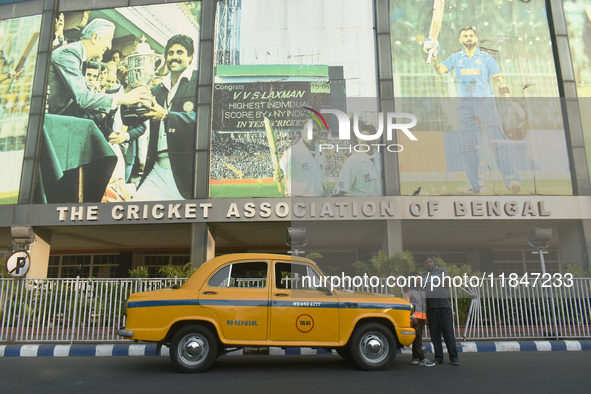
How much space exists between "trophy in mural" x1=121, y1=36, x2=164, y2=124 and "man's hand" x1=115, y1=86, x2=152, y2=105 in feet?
0.56

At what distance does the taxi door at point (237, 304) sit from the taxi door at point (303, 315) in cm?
17

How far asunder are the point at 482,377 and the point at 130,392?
471 centimetres

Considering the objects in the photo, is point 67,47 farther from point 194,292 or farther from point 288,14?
point 194,292

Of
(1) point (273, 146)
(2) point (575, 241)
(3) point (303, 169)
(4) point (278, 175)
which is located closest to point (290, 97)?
(1) point (273, 146)

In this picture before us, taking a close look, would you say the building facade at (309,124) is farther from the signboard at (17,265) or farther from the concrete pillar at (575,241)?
the signboard at (17,265)

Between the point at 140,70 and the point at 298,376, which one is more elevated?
the point at 140,70


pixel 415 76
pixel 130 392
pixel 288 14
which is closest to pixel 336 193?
pixel 415 76

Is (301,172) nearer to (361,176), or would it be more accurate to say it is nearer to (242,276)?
(361,176)

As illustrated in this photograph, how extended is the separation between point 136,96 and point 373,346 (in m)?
14.9

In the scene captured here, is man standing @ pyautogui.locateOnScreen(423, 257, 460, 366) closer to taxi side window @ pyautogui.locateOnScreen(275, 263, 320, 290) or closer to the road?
the road

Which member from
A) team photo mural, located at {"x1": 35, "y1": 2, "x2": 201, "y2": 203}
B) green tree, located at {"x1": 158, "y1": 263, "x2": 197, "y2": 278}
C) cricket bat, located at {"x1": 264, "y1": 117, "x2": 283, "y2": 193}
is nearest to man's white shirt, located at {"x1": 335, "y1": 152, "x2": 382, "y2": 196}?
cricket bat, located at {"x1": 264, "y1": 117, "x2": 283, "y2": 193}

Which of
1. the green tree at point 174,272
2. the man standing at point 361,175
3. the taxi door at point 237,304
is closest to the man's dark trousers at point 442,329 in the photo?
the taxi door at point 237,304

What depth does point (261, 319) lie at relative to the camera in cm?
702

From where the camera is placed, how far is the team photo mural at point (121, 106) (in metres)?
17.7
